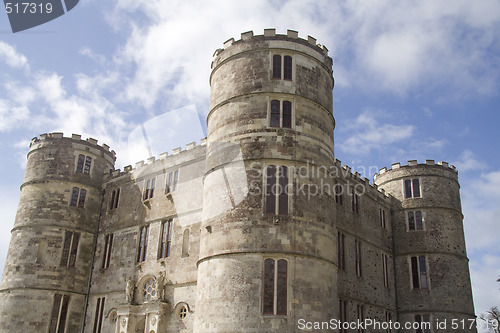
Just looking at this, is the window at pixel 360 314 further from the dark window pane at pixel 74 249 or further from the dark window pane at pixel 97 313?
the dark window pane at pixel 74 249

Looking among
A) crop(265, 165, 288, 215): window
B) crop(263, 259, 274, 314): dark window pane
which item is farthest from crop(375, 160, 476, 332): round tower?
crop(263, 259, 274, 314): dark window pane

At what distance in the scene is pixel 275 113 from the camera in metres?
23.0

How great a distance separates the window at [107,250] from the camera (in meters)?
31.8

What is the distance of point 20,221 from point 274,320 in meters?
20.4

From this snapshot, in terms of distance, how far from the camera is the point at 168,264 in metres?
27.6

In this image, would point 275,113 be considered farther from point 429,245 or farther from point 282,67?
point 429,245

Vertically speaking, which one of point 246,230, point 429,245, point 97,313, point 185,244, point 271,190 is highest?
point 429,245

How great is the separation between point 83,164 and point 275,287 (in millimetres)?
19467

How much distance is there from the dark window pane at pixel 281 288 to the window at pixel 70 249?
17.2 meters

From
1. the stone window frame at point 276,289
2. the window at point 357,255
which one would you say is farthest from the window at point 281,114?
the window at point 357,255

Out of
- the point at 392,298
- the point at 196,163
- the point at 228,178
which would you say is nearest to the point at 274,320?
the point at 228,178

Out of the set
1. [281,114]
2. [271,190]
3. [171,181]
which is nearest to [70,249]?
[171,181]

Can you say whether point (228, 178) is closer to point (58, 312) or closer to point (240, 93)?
point (240, 93)

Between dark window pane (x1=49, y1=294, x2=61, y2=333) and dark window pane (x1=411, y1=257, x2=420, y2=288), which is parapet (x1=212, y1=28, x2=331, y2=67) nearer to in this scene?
dark window pane (x1=411, y1=257, x2=420, y2=288)
